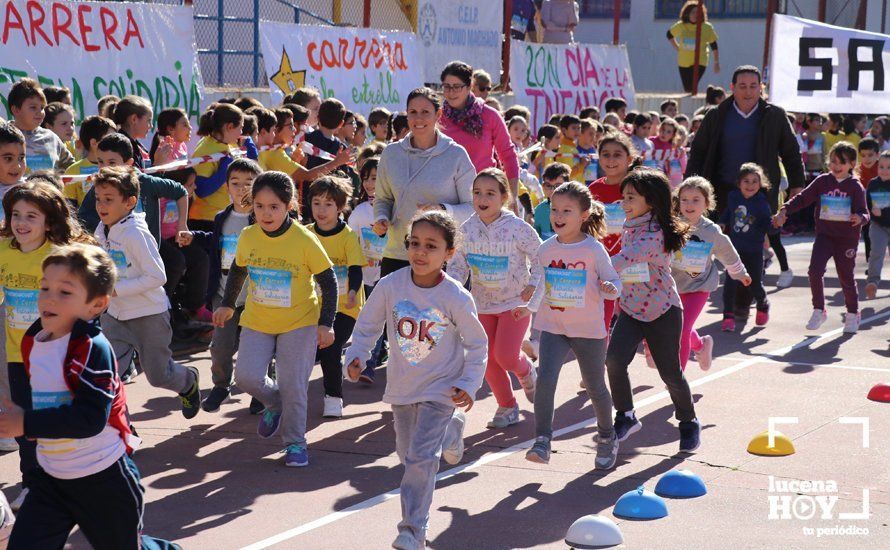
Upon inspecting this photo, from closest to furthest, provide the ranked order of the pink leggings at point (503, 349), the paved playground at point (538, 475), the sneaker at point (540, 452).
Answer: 1. the paved playground at point (538, 475)
2. the sneaker at point (540, 452)
3. the pink leggings at point (503, 349)

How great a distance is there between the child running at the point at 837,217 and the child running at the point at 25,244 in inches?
284

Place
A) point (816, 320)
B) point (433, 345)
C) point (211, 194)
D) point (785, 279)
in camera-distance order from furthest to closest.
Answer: point (785, 279), point (816, 320), point (211, 194), point (433, 345)

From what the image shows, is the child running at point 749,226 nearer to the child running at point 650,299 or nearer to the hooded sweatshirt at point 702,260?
the hooded sweatshirt at point 702,260

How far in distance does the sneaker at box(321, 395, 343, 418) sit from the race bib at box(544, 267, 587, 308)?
1.82 m

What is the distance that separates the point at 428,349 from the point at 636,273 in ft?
6.70

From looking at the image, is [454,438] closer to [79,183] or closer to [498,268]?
[498,268]

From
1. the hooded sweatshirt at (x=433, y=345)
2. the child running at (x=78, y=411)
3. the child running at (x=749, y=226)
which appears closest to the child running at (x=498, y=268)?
the hooded sweatshirt at (x=433, y=345)

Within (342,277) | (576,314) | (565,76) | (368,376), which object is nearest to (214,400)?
(342,277)

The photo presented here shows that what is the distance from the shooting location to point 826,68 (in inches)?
443

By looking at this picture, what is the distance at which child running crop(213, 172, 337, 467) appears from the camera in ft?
23.3

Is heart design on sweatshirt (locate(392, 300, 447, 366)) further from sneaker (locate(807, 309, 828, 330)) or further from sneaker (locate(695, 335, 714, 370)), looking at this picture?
sneaker (locate(807, 309, 828, 330))

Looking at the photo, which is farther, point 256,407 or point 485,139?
point 485,139

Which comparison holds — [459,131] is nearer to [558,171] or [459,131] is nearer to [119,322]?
[558,171]

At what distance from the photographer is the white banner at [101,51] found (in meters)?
11.6
